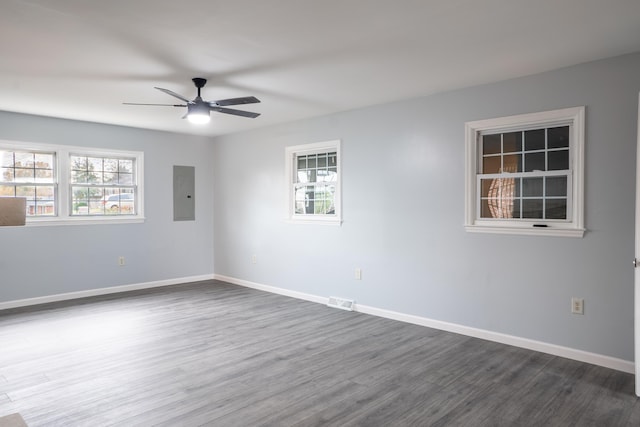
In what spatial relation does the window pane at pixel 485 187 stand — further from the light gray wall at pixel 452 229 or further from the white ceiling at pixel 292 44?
the white ceiling at pixel 292 44

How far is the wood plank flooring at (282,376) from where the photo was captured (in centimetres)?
259

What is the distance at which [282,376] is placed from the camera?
3162mm

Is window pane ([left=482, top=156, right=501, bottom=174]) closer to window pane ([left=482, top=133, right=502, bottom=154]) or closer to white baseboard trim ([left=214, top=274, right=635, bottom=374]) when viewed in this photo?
window pane ([left=482, top=133, right=502, bottom=154])

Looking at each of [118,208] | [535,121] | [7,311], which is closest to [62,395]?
[7,311]

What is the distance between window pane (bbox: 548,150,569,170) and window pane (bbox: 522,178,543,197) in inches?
6.7

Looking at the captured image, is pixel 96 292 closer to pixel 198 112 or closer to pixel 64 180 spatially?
pixel 64 180

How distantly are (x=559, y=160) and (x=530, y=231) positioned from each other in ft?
2.19

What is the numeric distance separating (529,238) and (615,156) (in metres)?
0.94

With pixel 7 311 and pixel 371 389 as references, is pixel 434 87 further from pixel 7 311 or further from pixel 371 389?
pixel 7 311

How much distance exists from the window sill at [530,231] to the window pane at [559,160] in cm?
55

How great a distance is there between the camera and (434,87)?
13.6 ft

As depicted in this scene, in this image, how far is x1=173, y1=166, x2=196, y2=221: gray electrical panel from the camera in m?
6.75

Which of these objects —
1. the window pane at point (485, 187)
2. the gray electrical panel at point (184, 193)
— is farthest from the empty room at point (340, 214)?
the gray electrical panel at point (184, 193)

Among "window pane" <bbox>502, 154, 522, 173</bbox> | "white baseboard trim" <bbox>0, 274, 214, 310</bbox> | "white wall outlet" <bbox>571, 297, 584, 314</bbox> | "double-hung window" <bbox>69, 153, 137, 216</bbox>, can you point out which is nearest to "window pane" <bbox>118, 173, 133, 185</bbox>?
"double-hung window" <bbox>69, 153, 137, 216</bbox>
